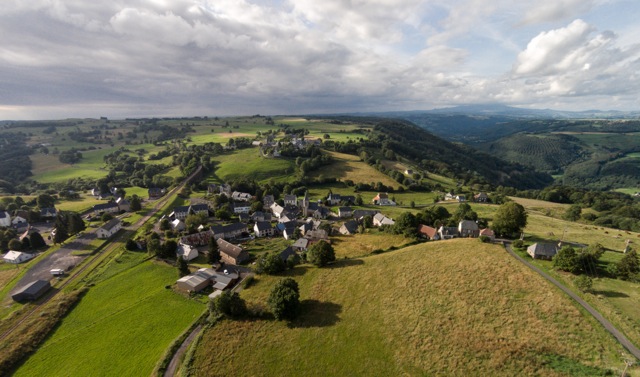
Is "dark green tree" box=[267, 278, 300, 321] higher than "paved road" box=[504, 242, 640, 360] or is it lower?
lower

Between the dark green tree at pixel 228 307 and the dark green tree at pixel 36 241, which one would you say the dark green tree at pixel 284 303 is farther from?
the dark green tree at pixel 36 241

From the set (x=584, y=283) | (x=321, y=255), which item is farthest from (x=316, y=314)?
(x=584, y=283)

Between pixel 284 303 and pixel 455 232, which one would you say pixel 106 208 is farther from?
pixel 455 232

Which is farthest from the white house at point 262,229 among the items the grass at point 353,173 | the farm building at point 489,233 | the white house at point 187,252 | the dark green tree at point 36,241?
the grass at point 353,173

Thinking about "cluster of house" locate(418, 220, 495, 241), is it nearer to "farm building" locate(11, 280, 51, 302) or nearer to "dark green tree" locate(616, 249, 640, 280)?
"dark green tree" locate(616, 249, 640, 280)

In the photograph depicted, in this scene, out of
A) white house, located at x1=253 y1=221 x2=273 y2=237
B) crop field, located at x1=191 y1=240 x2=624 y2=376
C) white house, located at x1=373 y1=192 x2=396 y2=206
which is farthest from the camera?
white house, located at x1=373 y1=192 x2=396 y2=206

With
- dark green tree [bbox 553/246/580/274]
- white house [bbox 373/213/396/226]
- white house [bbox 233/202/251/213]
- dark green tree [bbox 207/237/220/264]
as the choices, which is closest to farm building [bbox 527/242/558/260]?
dark green tree [bbox 553/246/580/274]

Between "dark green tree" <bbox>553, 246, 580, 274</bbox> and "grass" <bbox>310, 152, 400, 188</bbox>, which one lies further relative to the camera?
"grass" <bbox>310, 152, 400, 188</bbox>
